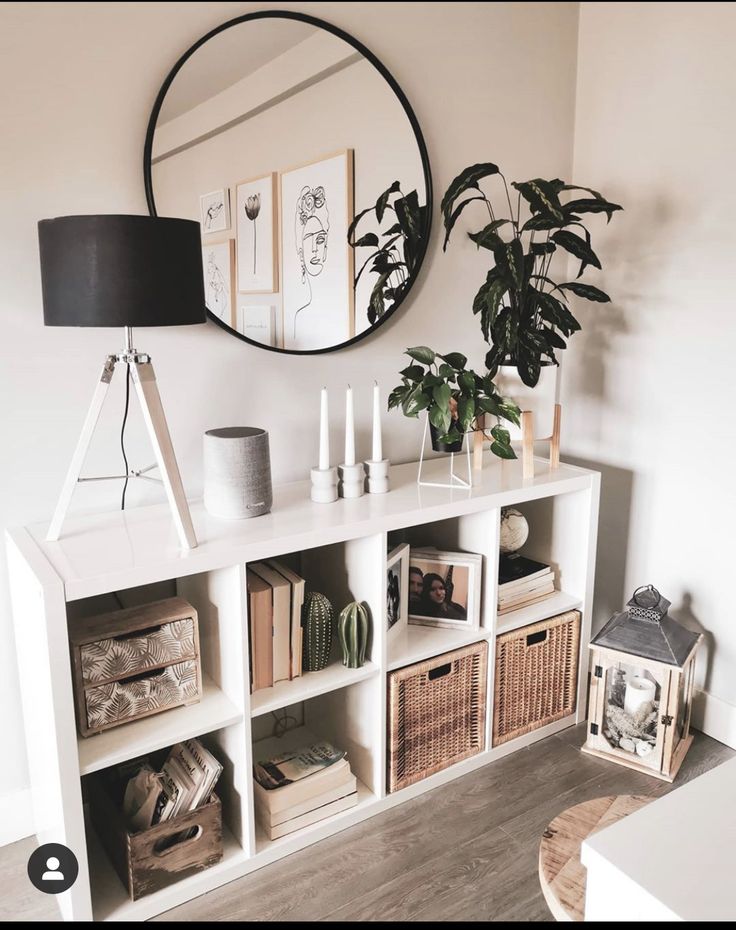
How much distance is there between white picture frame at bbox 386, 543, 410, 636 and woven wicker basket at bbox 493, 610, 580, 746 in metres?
0.28

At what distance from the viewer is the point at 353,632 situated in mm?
1833

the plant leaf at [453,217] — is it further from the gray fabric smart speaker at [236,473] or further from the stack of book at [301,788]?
the stack of book at [301,788]

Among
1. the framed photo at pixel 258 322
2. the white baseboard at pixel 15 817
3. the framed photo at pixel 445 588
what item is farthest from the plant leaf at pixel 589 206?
the white baseboard at pixel 15 817

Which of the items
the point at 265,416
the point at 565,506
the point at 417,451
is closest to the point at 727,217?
the point at 565,506

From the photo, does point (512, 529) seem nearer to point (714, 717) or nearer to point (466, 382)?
point (466, 382)

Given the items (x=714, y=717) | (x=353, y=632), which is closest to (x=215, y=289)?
(x=353, y=632)

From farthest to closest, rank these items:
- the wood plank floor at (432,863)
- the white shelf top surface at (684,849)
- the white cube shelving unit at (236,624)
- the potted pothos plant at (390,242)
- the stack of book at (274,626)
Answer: the potted pothos plant at (390,242) → the stack of book at (274,626) → the wood plank floor at (432,863) → the white cube shelving unit at (236,624) → the white shelf top surface at (684,849)

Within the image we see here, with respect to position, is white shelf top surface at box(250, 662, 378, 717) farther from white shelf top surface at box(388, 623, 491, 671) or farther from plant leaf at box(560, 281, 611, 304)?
plant leaf at box(560, 281, 611, 304)

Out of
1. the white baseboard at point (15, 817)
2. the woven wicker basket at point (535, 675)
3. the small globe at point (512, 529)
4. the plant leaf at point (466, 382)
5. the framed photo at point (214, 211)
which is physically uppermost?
the framed photo at point (214, 211)

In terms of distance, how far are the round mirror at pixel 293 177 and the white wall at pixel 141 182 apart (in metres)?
0.06

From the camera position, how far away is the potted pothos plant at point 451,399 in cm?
184

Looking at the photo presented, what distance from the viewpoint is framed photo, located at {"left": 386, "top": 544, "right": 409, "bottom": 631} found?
195 cm

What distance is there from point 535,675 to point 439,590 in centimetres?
40

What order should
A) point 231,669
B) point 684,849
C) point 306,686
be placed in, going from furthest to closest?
point 306,686
point 231,669
point 684,849
